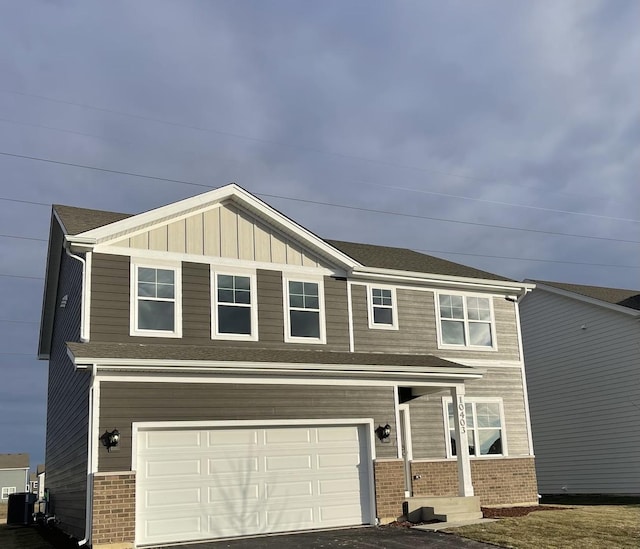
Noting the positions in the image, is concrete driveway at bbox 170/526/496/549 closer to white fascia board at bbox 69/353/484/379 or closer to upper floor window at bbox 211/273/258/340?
white fascia board at bbox 69/353/484/379

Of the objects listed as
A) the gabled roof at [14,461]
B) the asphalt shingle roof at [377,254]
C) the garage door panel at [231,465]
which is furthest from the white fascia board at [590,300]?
the gabled roof at [14,461]

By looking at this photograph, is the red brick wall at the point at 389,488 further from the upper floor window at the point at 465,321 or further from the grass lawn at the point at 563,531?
the upper floor window at the point at 465,321

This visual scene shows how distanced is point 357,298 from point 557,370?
1112 centimetres

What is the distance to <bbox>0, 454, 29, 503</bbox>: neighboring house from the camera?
203ft

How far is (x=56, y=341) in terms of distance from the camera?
21.7 metres

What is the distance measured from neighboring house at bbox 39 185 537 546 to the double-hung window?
0.17ft

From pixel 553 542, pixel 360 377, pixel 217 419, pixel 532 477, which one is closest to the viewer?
pixel 553 542

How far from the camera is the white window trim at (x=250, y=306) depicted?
51.6 feet

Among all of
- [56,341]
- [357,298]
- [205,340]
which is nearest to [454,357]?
[357,298]

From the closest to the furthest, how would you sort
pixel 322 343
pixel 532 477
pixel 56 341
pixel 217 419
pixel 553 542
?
pixel 553 542, pixel 217 419, pixel 322 343, pixel 532 477, pixel 56 341

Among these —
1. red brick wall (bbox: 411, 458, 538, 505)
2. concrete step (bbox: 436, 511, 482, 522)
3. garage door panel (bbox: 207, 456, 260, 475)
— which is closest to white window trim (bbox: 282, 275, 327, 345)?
garage door panel (bbox: 207, 456, 260, 475)

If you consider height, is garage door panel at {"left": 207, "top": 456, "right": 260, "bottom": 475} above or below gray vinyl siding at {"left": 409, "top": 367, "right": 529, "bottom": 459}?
below

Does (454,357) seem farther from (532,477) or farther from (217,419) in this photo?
(217,419)

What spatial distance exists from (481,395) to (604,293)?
9.37 meters
